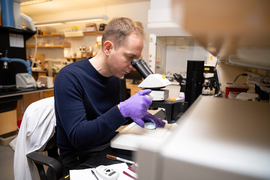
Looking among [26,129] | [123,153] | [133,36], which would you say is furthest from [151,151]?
[26,129]

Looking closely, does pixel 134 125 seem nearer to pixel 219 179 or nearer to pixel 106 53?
pixel 106 53

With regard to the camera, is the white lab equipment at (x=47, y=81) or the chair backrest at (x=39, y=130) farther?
the white lab equipment at (x=47, y=81)

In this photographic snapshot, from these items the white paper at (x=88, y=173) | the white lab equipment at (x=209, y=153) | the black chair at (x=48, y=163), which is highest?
the white lab equipment at (x=209, y=153)

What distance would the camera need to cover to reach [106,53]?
1095mm

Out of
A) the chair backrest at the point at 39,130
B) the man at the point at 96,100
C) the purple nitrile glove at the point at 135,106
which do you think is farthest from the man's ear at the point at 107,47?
the chair backrest at the point at 39,130

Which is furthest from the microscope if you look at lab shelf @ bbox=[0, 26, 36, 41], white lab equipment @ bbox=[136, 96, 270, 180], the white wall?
the white wall

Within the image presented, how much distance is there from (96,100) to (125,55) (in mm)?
353

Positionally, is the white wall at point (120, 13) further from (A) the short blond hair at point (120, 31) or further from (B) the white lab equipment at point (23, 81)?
(A) the short blond hair at point (120, 31)

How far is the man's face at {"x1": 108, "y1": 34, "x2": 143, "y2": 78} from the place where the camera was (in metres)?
1.03

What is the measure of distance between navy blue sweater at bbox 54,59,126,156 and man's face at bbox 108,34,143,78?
0.13 metres

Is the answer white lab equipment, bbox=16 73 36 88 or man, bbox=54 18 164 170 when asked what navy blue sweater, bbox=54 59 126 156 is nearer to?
man, bbox=54 18 164 170

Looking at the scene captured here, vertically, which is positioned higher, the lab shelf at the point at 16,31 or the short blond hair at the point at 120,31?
the lab shelf at the point at 16,31

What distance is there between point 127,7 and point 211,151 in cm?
511

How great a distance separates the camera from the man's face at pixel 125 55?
1033 mm
